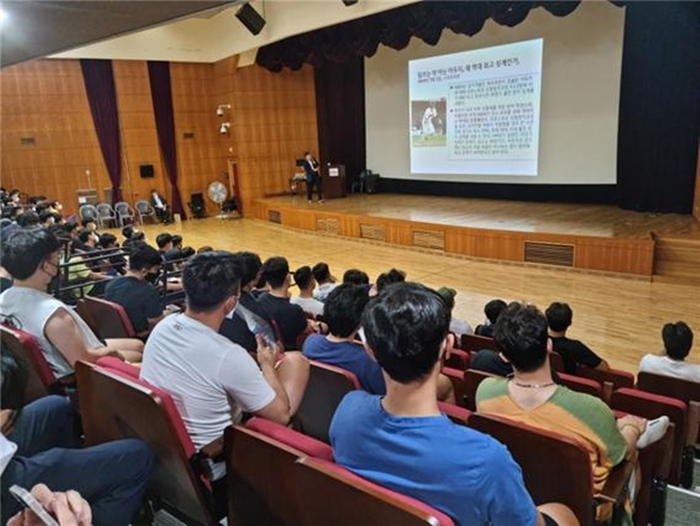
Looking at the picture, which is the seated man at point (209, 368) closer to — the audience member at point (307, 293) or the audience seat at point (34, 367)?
the audience seat at point (34, 367)

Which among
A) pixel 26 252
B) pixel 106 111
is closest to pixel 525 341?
pixel 26 252

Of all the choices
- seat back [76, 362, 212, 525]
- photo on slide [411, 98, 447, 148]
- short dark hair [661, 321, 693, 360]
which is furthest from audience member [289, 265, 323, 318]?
photo on slide [411, 98, 447, 148]

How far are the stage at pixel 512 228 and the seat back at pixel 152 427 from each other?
5798mm

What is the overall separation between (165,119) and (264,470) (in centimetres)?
1223

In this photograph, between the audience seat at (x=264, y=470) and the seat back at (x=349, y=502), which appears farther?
the audience seat at (x=264, y=470)

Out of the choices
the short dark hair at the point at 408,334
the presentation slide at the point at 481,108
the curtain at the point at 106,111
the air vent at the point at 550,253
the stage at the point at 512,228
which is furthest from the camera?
the curtain at the point at 106,111

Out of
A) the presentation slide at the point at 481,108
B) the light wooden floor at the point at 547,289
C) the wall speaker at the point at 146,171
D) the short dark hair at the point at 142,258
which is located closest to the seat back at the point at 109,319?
the short dark hair at the point at 142,258

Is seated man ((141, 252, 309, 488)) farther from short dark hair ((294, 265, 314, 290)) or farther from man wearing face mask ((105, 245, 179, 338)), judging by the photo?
short dark hair ((294, 265, 314, 290))

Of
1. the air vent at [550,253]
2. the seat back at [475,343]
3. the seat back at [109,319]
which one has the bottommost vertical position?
the air vent at [550,253]

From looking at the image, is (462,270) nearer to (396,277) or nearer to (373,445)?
(396,277)

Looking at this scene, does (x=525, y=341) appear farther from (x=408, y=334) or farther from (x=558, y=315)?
(x=558, y=315)

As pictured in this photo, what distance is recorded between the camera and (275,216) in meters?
11.1

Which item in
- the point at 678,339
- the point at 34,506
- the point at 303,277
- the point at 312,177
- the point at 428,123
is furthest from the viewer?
the point at 312,177

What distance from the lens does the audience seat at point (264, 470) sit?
1.24 meters
